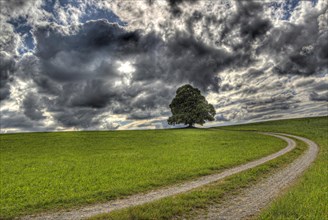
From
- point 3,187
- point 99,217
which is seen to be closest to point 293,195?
point 99,217

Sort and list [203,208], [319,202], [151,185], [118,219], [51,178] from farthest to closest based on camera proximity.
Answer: [51,178], [151,185], [203,208], [319,202], [118,219]

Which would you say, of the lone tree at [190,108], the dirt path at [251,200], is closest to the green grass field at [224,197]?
the dirt path at [251,200]

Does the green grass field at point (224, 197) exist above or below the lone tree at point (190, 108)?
below

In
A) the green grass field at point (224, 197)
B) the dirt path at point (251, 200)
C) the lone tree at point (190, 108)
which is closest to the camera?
the green grass field at point (224, 197)

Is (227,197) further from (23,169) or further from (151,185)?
(23,169)

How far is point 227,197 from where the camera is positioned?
41.0 feet

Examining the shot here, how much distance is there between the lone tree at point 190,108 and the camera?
263 feet

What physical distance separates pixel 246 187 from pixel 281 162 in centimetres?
1036

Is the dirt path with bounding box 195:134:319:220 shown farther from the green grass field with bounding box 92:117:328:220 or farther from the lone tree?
the lone tree

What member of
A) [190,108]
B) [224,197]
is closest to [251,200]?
[224,197]

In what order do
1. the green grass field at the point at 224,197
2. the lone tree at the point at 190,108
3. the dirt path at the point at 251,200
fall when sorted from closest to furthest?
1. the green grass field at the point at 224,197
2. the dirt path at the point at 251,200
3. the lone tree at the point at 190,108

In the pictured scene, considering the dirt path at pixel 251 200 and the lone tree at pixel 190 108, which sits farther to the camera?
the lone tree at pixel 190 108

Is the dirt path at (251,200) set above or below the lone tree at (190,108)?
below

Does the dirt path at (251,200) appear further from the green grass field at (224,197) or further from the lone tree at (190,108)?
the lone tree at (190,108)
